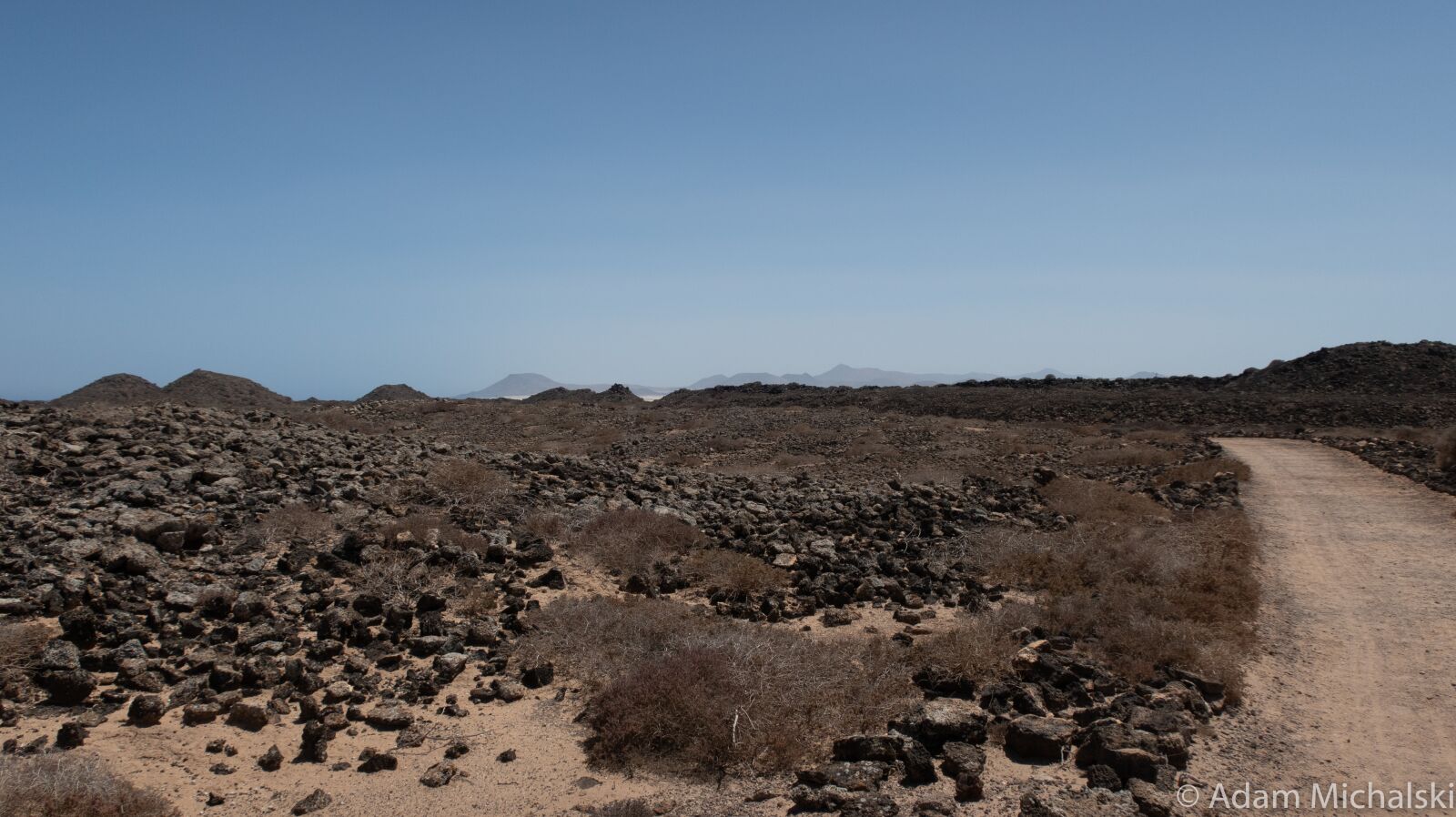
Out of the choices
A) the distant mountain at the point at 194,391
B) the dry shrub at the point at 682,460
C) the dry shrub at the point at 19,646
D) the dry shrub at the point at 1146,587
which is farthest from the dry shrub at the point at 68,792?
the distant mountain at the point at 194,391

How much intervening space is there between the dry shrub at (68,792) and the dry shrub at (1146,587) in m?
7.06

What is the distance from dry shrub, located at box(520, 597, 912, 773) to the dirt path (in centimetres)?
242

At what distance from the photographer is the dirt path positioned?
538cm

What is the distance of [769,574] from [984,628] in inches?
105

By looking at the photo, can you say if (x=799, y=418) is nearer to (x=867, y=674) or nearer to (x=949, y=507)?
(x=949, y=507)

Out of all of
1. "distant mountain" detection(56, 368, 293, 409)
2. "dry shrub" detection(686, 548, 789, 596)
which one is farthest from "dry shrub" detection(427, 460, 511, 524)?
"distant mountain" detection(56, 368, 293, 409)

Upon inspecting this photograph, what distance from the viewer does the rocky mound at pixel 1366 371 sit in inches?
1688

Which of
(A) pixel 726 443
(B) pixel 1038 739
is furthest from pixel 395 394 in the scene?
(B) pixel 1038 739

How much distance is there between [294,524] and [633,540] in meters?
3.92

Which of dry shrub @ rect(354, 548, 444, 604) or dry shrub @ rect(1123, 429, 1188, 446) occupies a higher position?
dry shrub @ rect(1123, 429, 1188, 446)

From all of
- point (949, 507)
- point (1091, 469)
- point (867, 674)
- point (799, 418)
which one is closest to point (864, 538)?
point (949, 507)

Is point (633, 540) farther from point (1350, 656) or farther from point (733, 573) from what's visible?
point (1350, 656)

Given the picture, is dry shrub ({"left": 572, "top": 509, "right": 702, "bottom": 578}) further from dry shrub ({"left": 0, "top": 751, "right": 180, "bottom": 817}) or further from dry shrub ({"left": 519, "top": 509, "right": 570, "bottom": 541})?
dry shrub ({"left": 0, "top": 751, "right": 180, "bottom": 817})

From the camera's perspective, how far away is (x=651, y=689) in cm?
561
